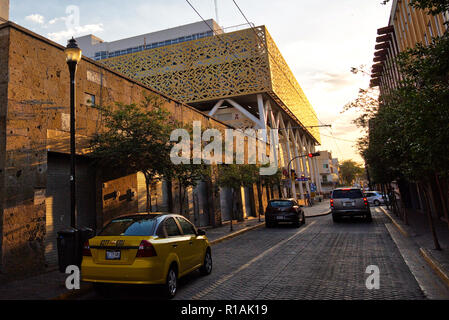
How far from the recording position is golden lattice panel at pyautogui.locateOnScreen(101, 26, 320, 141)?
3859 cm

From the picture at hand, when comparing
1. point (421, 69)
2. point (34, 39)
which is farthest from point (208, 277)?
point (34, 39)

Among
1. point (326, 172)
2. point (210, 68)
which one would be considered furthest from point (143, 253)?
point (326, 172)

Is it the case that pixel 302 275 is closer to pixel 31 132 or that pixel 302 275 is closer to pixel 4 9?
pixel 31 132

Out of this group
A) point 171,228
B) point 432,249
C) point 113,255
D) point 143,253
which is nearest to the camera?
point 143,253

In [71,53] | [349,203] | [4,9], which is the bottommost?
[349,203]

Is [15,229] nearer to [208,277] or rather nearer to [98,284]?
[98,284]

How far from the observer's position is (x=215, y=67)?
4034 cm

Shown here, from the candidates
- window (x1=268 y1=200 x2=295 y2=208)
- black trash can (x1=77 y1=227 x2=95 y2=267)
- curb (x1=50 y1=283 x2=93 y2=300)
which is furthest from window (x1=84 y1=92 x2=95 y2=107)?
window (x1=268 y1=200 x2=295 y2=208)

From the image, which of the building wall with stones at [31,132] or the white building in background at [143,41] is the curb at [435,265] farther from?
the white building in background at [143,41]

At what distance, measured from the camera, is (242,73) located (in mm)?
39219

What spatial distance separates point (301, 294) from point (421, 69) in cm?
448

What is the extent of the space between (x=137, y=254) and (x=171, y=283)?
0.93 meters

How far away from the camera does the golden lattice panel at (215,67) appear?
38.6 meters

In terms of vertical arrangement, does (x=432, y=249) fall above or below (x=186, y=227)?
below
